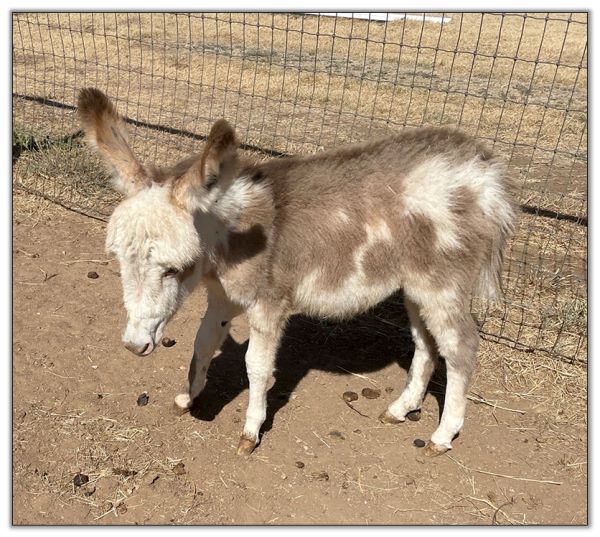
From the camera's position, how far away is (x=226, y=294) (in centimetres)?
315

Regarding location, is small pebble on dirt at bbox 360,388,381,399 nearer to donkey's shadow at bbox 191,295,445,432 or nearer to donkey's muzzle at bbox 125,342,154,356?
donkey's shadow at bbox 191,295,445,432

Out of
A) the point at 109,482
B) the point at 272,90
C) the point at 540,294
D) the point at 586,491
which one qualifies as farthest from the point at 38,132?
the point at 586,491

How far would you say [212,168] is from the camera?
2537 millimetres

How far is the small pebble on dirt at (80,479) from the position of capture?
314cm

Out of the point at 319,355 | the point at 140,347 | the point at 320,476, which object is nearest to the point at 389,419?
the point at 320,476

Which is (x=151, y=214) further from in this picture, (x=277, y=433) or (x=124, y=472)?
(x=277, y=433)

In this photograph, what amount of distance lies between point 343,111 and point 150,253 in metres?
5.74

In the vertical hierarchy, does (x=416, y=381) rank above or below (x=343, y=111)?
below

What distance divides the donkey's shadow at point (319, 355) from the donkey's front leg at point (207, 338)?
12 centimetres

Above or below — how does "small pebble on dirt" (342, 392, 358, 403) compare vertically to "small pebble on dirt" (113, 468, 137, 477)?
above

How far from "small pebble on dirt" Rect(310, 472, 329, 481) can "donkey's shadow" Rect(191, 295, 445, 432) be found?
0.42 meters

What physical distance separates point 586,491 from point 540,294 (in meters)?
1.77

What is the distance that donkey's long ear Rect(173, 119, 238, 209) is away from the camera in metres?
2.44

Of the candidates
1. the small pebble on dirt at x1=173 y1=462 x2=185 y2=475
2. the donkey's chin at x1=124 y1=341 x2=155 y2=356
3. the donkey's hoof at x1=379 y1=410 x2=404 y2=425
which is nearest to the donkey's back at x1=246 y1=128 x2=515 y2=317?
the donkey's chin at x1=124 y1=341 x2=155 y2=356
